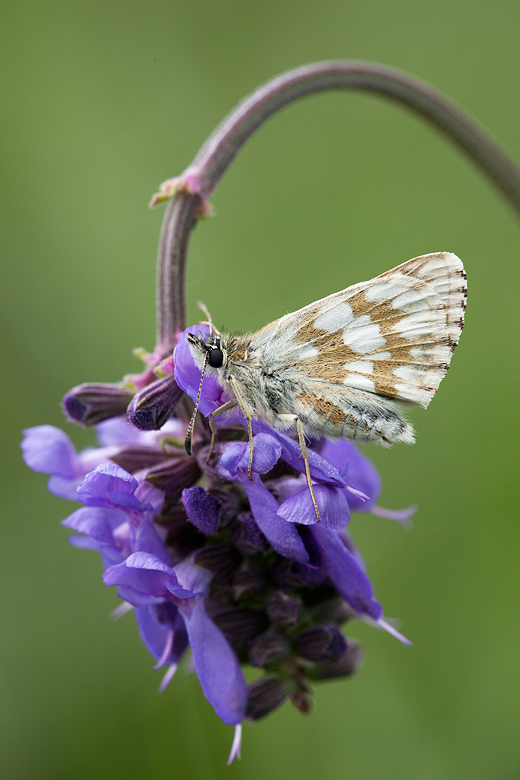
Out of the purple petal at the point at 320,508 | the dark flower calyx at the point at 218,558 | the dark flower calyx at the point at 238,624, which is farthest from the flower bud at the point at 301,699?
the purple petal at the point at 320,508

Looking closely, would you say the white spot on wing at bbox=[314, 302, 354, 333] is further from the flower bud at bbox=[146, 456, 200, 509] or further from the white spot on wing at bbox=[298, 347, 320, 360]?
the flower bud at bbox=[146, 456, 200, 509]

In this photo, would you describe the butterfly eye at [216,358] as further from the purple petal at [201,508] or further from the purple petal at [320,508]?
the purple petal at [320,508]

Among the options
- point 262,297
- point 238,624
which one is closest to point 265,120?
point 238,624

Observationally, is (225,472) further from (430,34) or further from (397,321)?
(430,34)

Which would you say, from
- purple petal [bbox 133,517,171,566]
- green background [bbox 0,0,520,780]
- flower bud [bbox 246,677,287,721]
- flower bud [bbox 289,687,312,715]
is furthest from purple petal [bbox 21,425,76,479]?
green background [bbox 0,0,520,780]

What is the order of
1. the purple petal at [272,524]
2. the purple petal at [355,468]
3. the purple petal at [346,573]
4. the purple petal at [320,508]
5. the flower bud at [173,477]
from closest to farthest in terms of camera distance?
1. the purple petal at [320,508]
2. the purple petal at [272,524]
3. the purple petal at [346,573]
4. the flower bud at [173,477]
5. the purple petal at [355,468]

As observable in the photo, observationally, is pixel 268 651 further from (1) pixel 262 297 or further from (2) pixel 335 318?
(1) pixel 262 297
